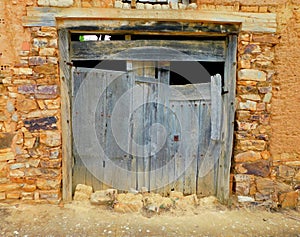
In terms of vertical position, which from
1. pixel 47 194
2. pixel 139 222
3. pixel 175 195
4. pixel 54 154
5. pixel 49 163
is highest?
pixel 54 154

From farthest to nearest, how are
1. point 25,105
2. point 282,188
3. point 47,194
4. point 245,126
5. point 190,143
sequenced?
1. point 190,143
2. point 282,188
3. point 245,126
4. point 47,194
5. point 25,105

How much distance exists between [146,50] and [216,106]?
3.64ft

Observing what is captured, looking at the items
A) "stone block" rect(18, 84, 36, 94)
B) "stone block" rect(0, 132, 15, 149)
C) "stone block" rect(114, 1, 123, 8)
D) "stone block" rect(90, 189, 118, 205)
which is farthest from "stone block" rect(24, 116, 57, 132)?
"stone block" rect(114, 1, 123, 8)

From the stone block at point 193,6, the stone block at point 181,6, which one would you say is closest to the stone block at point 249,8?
the stone block at point 193,6

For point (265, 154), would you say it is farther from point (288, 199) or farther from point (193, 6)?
point (193, 6)

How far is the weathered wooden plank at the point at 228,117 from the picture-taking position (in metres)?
3.10

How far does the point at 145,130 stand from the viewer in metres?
3.26

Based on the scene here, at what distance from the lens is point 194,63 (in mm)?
3314

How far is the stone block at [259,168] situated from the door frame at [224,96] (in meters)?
0.23

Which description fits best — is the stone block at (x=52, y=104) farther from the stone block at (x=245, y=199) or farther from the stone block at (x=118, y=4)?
the stone block at (x=245, y=199)

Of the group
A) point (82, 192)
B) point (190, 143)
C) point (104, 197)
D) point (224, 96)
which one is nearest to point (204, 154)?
point (190, 143)

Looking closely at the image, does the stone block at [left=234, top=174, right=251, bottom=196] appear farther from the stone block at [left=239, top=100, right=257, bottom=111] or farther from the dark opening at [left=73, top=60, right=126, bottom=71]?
the dark opening at [left=73, top=60, right=126, bottom=71]

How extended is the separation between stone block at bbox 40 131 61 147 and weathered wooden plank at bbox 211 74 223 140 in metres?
1.89

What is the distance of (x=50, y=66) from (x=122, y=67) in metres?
0.86
